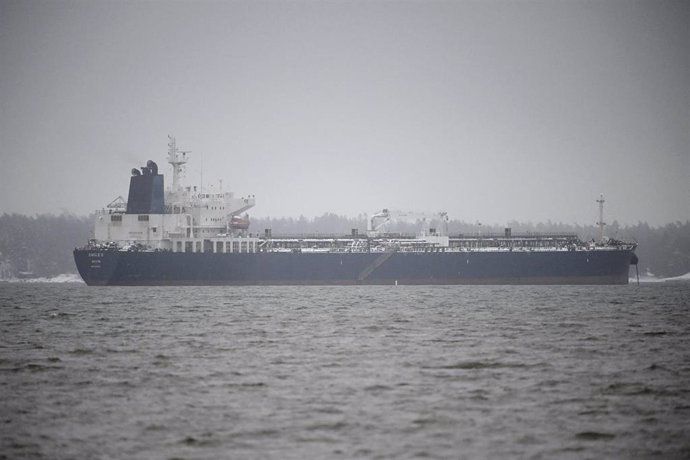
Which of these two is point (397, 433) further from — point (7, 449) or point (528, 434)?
point (7, 449)

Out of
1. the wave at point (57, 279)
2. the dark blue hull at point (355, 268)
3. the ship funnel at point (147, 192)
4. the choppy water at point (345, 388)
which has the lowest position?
the wave at point (57, 279)

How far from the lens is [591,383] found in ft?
70.1

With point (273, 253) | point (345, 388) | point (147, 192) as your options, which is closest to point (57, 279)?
point (147, 192)

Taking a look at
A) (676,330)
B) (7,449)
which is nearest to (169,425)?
(7,449)

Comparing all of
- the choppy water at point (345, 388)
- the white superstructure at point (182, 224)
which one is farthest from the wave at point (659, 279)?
the choppy water at point (345, 388)

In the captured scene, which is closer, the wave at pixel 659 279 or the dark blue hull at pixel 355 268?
the dark blue hull at pixel 355 268

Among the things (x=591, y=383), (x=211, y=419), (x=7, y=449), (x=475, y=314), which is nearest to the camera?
(x=7, y=449)

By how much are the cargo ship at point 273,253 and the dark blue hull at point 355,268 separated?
94 mm

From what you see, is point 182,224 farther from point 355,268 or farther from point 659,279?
point 659,279

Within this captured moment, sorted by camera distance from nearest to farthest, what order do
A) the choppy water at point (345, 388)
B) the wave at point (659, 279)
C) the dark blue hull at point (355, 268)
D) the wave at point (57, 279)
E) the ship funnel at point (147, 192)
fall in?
the choppy water at point (345, 388)
the dark blue hull at point (355, 268)
the ship funnel at point (147, 192)
the wave at point (57, 279)
the wave at point (659, 279)

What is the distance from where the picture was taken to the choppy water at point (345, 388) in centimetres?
1541

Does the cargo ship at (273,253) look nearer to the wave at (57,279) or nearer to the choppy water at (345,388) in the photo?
the choppy water at (345,388)

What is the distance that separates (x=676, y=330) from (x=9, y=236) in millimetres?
138008

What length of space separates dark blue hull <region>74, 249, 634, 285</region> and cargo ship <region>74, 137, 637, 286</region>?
0.09 meters
